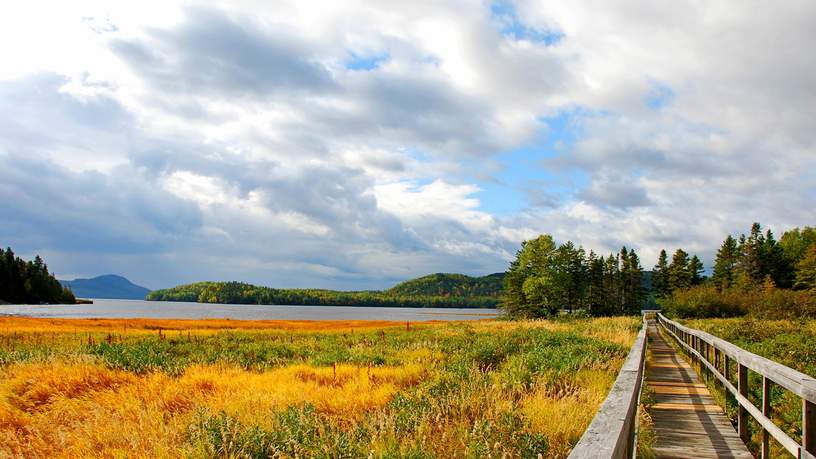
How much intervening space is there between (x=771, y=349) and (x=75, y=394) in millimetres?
18387

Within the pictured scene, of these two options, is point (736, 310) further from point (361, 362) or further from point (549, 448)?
point (549, 448)

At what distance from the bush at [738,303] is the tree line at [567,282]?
43.4 feet

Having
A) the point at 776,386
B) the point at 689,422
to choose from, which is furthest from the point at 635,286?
the point at 689,422

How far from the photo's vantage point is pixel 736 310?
183ft

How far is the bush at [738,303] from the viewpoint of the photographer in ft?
158

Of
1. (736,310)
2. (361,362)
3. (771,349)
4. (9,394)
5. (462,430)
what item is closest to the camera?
(462,430)

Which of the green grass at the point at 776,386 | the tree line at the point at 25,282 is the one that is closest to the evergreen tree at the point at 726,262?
the green grass at the point at 776,386

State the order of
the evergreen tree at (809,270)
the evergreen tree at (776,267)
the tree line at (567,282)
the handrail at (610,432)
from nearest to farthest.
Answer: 1. the handrail at (610,432)
2. the tree line at (567,282)
3. the evergreen tree at (809,270)
4. the evergreen tree at (776,267)

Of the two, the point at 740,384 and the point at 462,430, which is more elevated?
the point at 740,384

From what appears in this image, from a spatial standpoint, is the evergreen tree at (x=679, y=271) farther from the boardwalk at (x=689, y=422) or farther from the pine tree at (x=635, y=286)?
the boardwalk at (x=689, y=422)

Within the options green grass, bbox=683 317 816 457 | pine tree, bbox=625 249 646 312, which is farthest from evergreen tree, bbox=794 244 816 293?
green grass, bbox=683 317 816 457

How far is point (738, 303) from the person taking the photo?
56.2 metres

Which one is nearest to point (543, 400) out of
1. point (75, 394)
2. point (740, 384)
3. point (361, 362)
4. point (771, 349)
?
point (740, 384)

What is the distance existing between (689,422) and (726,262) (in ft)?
362
